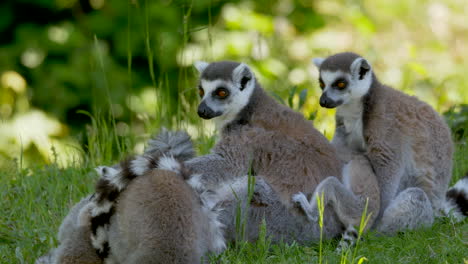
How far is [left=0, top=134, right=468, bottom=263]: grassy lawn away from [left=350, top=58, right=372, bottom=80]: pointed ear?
1129 mm

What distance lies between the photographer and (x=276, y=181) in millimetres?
4430

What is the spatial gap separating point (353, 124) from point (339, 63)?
0.44 meters

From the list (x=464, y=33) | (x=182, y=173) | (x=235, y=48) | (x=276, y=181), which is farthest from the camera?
(x=464, y=33)

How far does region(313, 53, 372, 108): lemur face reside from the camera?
5.05m

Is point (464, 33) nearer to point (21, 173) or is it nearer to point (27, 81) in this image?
point (27, 81)

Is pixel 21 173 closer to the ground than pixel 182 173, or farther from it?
closer to the ground

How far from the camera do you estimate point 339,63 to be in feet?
16.8

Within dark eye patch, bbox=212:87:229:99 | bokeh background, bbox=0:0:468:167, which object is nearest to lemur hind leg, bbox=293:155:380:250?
dark eye patch, bbox=212:87:229:99

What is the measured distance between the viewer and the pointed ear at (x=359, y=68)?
5078 mm

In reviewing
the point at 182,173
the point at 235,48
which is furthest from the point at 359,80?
the point at 235,48

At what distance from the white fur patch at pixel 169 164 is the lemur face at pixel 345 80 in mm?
1681

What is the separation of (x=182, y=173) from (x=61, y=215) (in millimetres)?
1410

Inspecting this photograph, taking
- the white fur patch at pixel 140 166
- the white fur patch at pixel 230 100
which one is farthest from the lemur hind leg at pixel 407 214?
the white fur patch at pixel 140 166

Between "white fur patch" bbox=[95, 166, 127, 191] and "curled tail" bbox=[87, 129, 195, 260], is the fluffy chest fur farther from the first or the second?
"white fur patch" bbox=[95, 166, 127, 191]
